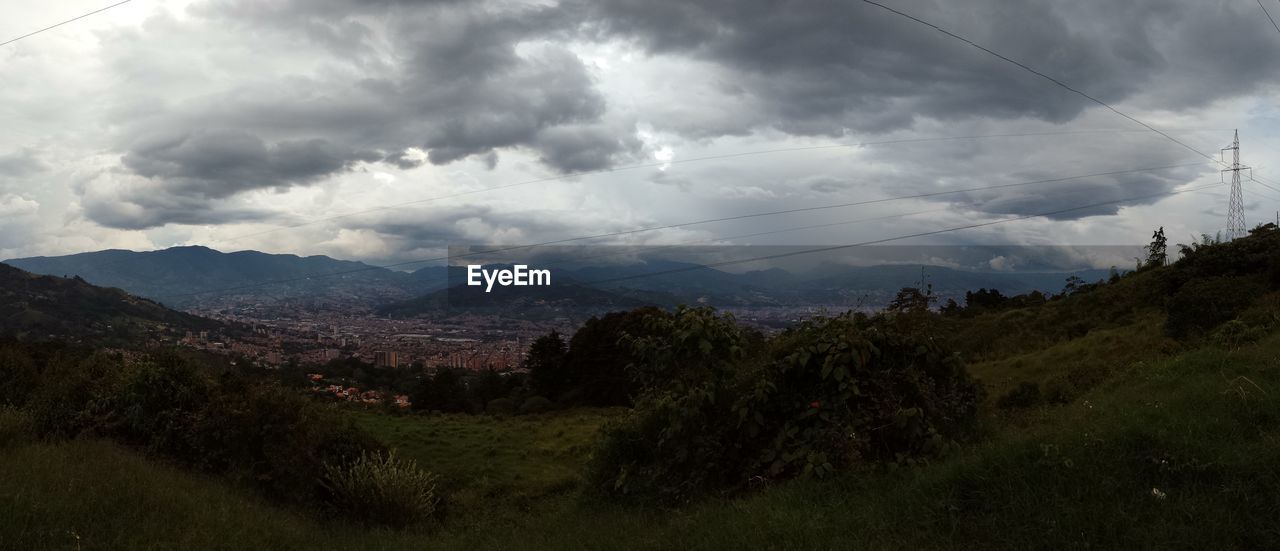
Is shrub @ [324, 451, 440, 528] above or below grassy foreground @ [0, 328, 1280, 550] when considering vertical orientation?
below

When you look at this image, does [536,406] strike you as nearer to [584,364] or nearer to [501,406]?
[501,406]

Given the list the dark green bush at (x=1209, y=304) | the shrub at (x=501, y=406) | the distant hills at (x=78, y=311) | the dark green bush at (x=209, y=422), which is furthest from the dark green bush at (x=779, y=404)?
the distant hills at (x=78, y=311)

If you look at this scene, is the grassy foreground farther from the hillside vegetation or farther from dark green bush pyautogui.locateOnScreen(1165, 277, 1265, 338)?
dark green bush pyautogui.locateOnScreen(1165, 277, 1265, 338)

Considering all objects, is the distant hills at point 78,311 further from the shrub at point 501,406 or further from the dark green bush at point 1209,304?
the dark green bush at point 1209,304

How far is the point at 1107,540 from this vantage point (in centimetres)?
490

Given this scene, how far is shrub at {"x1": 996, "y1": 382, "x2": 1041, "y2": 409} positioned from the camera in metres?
12.5

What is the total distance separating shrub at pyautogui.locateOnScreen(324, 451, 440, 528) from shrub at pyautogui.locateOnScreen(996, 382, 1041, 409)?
1085 cm

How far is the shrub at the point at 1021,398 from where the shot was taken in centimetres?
1248

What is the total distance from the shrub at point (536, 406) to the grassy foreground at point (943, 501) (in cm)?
3122

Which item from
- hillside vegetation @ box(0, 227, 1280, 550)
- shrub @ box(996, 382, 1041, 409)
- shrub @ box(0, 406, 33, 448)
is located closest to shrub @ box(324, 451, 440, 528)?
hillside vegetation @ box(0, 227, 1280, 550)

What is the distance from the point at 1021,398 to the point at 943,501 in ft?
28.9

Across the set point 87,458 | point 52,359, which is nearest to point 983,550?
point 87,458

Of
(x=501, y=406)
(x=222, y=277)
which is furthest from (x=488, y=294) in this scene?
(x=222, y=277)

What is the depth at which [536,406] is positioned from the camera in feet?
136
